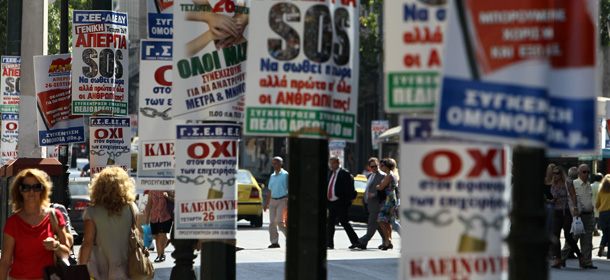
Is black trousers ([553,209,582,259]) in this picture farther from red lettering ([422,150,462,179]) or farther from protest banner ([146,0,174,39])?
red lettering ([422,150,462,179])

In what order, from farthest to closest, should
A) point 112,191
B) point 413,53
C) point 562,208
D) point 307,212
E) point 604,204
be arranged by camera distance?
1. point 604,204
2. point 562,208
3. point 112,191
4. point 307,212
5. point 413,53

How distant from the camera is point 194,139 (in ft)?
28.4

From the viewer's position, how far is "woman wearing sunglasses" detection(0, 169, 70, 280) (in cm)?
812

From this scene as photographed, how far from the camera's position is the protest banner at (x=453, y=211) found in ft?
15.5

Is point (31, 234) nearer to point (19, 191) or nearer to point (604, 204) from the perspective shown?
point (19, 191)

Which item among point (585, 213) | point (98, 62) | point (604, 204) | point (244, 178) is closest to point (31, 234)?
point (98, 62)

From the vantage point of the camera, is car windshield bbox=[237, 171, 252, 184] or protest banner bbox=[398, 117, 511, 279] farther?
car windshield bbox=[237, 171, 252, 184]

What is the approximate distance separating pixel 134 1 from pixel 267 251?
80.1 meters

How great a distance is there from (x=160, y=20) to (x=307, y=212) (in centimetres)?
488

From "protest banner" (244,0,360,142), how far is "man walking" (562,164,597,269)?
11.6 meters

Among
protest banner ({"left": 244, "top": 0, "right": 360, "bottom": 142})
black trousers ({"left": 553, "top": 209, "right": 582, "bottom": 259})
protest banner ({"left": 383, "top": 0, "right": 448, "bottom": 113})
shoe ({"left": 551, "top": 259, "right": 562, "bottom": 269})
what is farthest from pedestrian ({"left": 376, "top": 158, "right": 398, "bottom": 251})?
protest banner ({"left": 383, "top": 0, "right": 448, "bottom": 113})

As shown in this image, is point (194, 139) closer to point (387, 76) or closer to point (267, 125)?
point (267, 125)

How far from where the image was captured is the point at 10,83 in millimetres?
23406

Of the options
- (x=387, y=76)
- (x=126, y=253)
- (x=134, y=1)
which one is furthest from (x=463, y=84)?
(x=134, y=1)
